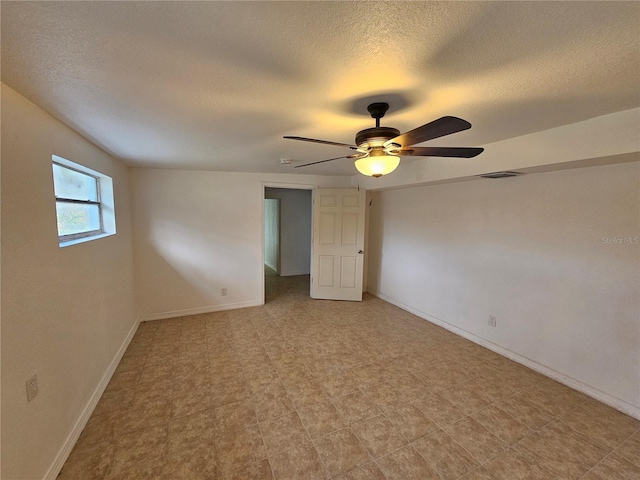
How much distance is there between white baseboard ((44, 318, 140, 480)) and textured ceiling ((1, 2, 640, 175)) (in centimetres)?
208

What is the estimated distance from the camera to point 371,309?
4305 mm

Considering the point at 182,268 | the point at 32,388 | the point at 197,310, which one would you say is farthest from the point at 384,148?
the point at 197,310

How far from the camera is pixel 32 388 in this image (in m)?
1.41

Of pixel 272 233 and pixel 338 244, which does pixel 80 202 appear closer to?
pixel 338 244

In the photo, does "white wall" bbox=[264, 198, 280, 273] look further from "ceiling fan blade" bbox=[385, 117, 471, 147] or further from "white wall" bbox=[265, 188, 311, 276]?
"ceiling fan blade" bbox=[385, 117, 471, 147]

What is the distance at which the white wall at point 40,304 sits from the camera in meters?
1.28

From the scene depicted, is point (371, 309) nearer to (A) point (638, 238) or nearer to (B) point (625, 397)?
(B) point (625, 397)

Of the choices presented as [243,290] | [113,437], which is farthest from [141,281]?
[113,437]

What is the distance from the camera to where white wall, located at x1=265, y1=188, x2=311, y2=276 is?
6406mm

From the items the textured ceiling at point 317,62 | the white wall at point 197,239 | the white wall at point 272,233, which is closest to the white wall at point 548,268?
the textured ceiling at point 317,62

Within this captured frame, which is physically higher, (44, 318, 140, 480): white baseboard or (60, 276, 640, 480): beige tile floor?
(44, 318, 140, 480): white baseboard

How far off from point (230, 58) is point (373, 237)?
422cm

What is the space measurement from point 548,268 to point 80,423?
13.5ft

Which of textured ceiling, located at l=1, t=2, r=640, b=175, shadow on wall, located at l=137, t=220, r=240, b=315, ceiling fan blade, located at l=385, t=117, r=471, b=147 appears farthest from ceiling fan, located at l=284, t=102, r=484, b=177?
shadow on wall, located at l=137, t=220, r=240, b=315
